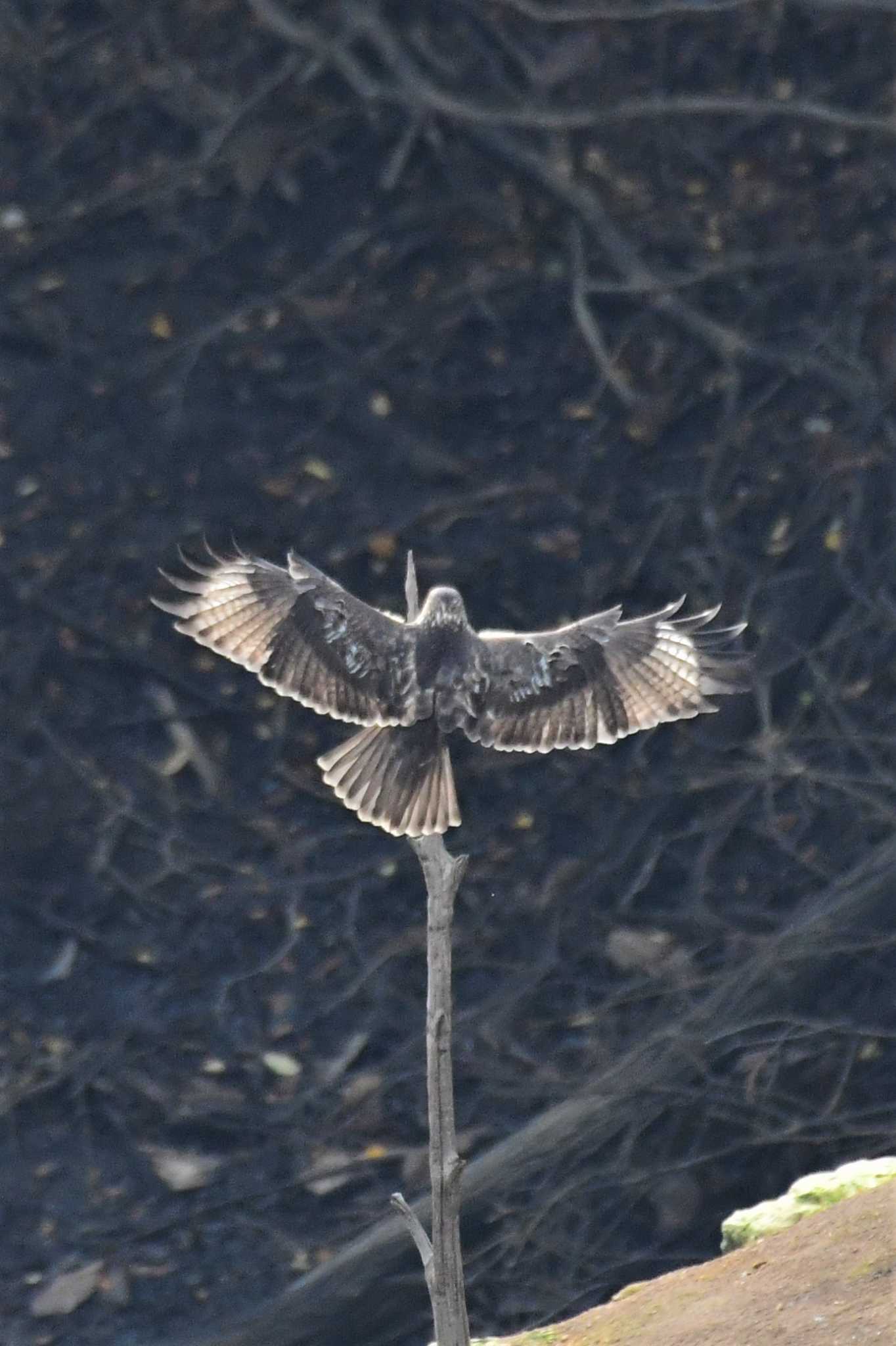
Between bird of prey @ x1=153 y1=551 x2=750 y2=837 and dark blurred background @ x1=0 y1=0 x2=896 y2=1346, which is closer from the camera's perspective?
bird of prey @ x1=153 y1=551 x2=750 y2=837

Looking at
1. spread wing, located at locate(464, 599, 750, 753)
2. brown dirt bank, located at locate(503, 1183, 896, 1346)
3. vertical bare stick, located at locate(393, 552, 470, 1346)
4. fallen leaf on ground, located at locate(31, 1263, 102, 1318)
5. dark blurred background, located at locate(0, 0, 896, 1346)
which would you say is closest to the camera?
vertical bare stick, located at locate(393, 552, 470, 1346)

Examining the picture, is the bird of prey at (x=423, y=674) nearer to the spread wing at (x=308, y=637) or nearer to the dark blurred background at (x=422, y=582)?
the spread wing at (x=308, y=637)

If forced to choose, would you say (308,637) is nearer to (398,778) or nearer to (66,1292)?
(398,778)

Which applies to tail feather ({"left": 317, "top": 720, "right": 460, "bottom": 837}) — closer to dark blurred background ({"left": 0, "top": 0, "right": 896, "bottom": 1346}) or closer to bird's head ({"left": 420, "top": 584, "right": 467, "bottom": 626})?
bird's head ({"left": 420, "top": 584, "right": 467, "bottom": 626})

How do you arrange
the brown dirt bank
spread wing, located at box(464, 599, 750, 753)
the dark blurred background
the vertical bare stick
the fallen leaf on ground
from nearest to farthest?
the vertical bare stick, spread wing, located at box(464, 599, 750, 753), the brown dirt bank, the dark blurred background, the fallen leaf on ground

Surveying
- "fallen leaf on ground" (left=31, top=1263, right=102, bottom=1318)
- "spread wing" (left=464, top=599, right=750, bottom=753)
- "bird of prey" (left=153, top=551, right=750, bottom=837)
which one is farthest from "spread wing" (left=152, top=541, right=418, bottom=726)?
"fallen leaf on ground" (left=31, top=1263, right=102, bottom=1318)

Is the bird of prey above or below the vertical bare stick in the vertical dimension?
above

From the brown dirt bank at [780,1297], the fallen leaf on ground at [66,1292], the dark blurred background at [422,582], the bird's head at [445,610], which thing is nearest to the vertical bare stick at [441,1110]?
the bird's head at [445,610]

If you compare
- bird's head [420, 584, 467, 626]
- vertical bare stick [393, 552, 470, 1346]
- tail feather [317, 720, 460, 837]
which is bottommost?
vertical bare stick [393, 552, 470, 1346]
